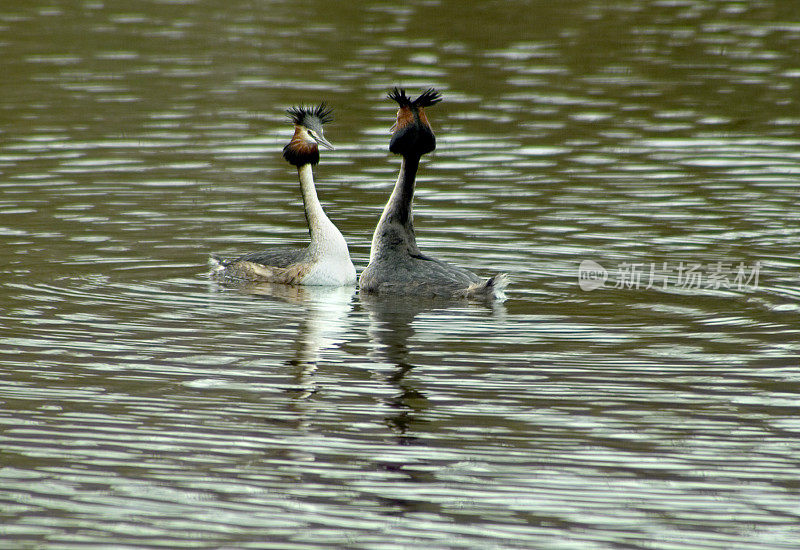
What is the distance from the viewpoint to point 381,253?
42.0ft

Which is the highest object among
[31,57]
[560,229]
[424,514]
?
[31,57]

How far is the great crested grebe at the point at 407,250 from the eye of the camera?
12.3 metres

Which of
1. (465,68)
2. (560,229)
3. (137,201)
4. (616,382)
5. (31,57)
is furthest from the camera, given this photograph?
(31,57)

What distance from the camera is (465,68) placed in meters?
25.2

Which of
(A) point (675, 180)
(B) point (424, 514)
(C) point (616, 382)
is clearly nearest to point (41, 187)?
(A) point (675, 180)

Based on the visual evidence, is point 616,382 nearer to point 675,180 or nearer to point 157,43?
point 675,180

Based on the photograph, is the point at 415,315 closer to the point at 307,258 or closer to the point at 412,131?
the point at 307,258

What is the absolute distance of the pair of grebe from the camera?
12.4 meters

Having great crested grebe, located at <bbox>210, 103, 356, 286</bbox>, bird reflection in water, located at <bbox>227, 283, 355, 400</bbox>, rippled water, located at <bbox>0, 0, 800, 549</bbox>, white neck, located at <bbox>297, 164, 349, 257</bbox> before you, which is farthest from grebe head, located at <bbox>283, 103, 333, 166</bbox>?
rippled water, located at <bbox>0, 0, 800, 549</bbox>

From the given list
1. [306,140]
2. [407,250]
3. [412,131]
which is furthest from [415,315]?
[306,140]

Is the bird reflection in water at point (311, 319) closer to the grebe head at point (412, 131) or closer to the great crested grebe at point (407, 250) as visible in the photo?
the great crested grebe at point (407, 250)

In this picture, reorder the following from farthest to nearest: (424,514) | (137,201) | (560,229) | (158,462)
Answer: (137,201), (560,229), (158,462), (424,514)

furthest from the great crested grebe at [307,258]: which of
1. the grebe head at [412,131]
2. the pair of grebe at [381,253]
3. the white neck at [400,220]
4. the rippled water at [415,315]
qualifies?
the grebe head at [412,131]

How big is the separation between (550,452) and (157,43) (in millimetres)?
22207
